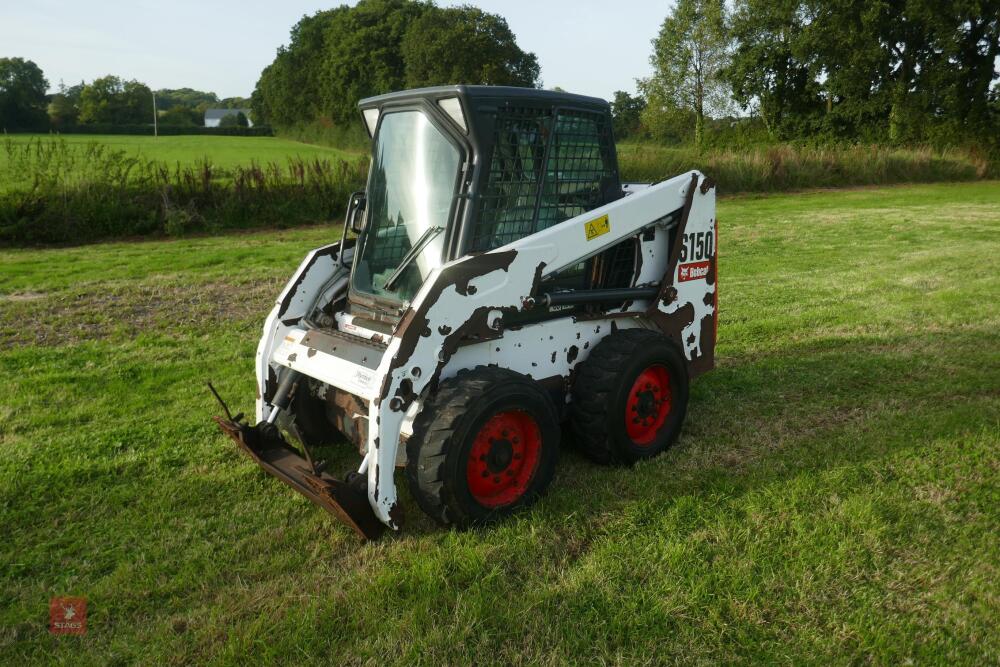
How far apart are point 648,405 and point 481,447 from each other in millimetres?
1270

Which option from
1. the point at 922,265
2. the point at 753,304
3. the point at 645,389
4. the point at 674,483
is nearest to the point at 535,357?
the point at 645,389

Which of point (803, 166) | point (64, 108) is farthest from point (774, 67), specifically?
point (64, 108)

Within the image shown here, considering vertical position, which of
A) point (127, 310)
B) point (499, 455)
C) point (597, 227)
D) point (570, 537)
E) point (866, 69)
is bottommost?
point (570, 537)

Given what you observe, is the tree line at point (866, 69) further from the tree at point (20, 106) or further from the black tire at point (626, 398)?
the tree at point (20, 106)

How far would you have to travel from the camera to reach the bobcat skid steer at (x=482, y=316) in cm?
337

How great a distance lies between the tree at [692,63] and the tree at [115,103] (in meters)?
55.4

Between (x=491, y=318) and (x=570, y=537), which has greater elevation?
(x=491, y=318)

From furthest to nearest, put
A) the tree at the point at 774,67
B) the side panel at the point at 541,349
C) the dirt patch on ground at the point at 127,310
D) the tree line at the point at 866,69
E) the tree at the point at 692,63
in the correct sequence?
the tree at the point at 692,63 < the tree at the point at 774,67 < the tree line at the point at 866,69 < the dirt patch on ground at the point at 127,310 < the side panel at the point at 541,349

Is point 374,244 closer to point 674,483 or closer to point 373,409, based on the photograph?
point 373,409

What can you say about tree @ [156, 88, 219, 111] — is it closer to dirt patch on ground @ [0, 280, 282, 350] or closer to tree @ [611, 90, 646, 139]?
tree @ [611, 90, 646, 139]

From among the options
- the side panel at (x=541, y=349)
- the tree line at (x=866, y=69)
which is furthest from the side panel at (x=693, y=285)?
the tree line at (x=866, y=69)

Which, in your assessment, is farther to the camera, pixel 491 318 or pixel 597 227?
pixel 597 227

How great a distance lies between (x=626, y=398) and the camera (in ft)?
13.5

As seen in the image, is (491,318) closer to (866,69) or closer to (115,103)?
(866,69)
